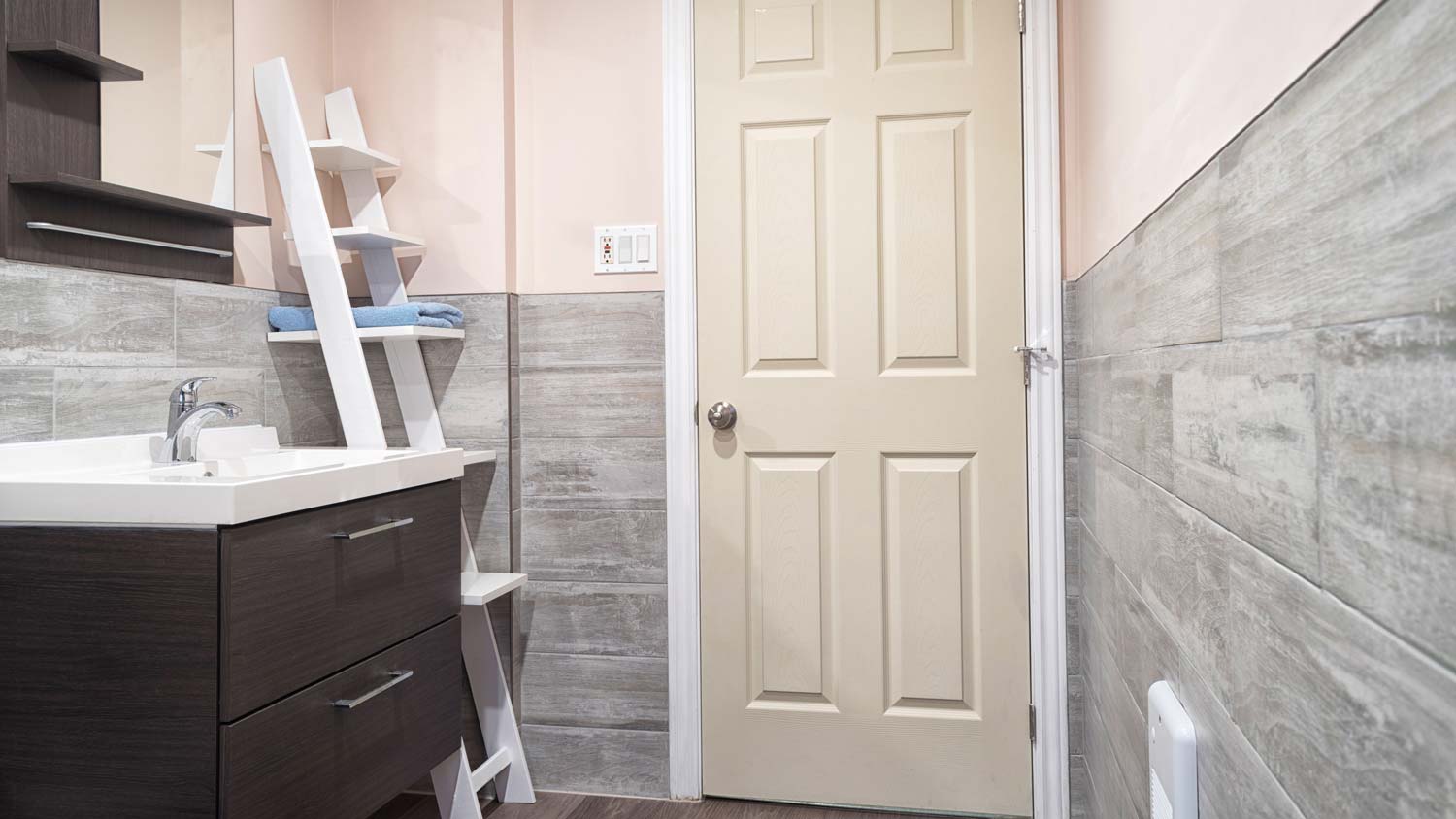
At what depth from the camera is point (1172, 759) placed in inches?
37.8

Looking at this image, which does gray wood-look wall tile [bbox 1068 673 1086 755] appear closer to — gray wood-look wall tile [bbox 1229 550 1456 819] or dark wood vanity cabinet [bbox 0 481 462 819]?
gray wood-look wall tile [bbox 1229 550 1456 819]

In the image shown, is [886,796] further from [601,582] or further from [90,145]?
[90,145]

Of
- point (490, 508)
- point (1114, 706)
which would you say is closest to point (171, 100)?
point (490, 508)

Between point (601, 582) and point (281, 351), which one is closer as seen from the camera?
point (281, 351)

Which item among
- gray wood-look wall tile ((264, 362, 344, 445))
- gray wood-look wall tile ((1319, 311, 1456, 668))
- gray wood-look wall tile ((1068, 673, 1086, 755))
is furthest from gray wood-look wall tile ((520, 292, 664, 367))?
gray wood-look wall tile ((1319, 311, 1456, 668))

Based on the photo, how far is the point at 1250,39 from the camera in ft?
2.51

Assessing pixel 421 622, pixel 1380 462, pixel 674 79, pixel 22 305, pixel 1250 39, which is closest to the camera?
pixel 1380 462

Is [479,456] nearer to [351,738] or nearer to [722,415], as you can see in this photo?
[722,415]

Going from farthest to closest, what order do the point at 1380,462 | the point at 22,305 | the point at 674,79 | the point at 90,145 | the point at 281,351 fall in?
the point at 674,79 < the point at 281,351 < the point at 90,145 < the point at 22,305 < the point at 1380,462

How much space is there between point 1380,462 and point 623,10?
6.66 feet

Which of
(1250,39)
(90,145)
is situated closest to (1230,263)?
(1250,39)

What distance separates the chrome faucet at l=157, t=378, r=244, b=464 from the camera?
5.10ft

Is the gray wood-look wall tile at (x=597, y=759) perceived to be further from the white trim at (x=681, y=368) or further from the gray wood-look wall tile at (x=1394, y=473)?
the gray wood-look wall tile at (x=1394, y=473)

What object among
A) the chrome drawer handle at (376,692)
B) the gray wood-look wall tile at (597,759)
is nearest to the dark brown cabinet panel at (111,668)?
the chrome drawer handle at (376,692)
